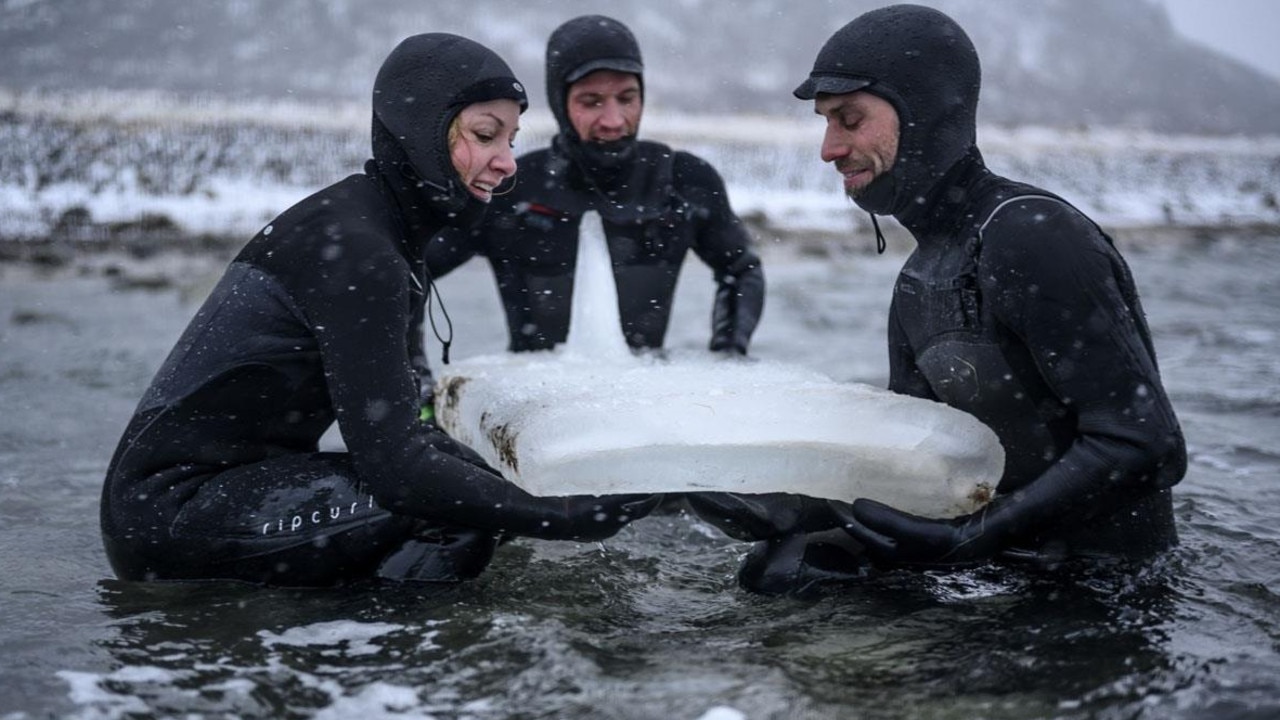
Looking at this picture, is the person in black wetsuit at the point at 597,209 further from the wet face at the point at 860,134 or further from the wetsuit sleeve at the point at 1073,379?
the wetsuit sleeve at the point at 1073,379

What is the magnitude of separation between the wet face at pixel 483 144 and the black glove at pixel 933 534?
1348mm

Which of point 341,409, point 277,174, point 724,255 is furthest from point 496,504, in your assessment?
point 277,174

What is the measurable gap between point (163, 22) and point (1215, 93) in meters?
56.9

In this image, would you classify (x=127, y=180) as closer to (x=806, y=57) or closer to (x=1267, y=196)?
(x=1267, y=196)

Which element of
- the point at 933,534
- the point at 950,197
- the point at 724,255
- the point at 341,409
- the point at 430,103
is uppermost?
the point at 430,103

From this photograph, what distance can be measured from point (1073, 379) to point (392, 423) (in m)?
1.71

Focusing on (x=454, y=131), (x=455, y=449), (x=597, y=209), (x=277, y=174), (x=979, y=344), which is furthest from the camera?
(x=277, y=174)

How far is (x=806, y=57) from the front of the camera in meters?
66.1

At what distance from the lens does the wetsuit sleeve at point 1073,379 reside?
300cm

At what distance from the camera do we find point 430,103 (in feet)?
10.9

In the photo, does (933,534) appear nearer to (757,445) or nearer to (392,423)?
(757,445)

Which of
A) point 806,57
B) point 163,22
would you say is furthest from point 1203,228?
point 163,22

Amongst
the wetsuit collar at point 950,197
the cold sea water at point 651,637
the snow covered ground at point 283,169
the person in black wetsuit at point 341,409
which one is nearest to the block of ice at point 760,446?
the person in black wetsuit at point 341,409

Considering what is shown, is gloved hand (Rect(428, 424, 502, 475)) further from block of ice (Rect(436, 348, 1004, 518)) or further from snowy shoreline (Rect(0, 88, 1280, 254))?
snowy shoreline (Rect(0, 88, 1280, 254))
